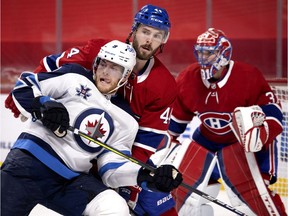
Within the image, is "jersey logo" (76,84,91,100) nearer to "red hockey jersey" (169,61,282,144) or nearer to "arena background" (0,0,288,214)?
"red hockey jersey" (169,61,282,144)

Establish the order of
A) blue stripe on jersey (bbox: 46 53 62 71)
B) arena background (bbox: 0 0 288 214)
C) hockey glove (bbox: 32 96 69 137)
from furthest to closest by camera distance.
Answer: arena background (bbox: 0 0 288 214)
blue stripe on jersey (bbox: 46 53 62 71)
hockey glove (bbox: 32 96 69 137)

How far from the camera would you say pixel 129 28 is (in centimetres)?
557

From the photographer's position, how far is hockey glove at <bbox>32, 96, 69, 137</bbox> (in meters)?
2.77

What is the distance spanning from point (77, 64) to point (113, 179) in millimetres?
474

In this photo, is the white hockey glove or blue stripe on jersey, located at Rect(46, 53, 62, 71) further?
the white hockey glove

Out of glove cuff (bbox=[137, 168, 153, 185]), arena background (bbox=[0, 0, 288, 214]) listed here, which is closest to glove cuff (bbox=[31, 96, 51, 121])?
glove cuff (bbox=[137, 168, 153, 185])

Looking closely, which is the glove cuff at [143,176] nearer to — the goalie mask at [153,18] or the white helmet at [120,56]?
the white helmet at [120,56]

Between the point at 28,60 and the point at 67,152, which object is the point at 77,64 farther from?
the point at 28,60

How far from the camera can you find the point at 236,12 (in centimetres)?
548

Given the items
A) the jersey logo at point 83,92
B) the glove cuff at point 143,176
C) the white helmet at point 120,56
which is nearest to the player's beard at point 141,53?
the white helmet at point 120,56

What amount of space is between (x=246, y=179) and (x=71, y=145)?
125 centimetres

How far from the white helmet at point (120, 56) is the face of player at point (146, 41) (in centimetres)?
21

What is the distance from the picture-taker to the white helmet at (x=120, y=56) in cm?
296

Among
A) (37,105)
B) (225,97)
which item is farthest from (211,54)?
(37,105)
